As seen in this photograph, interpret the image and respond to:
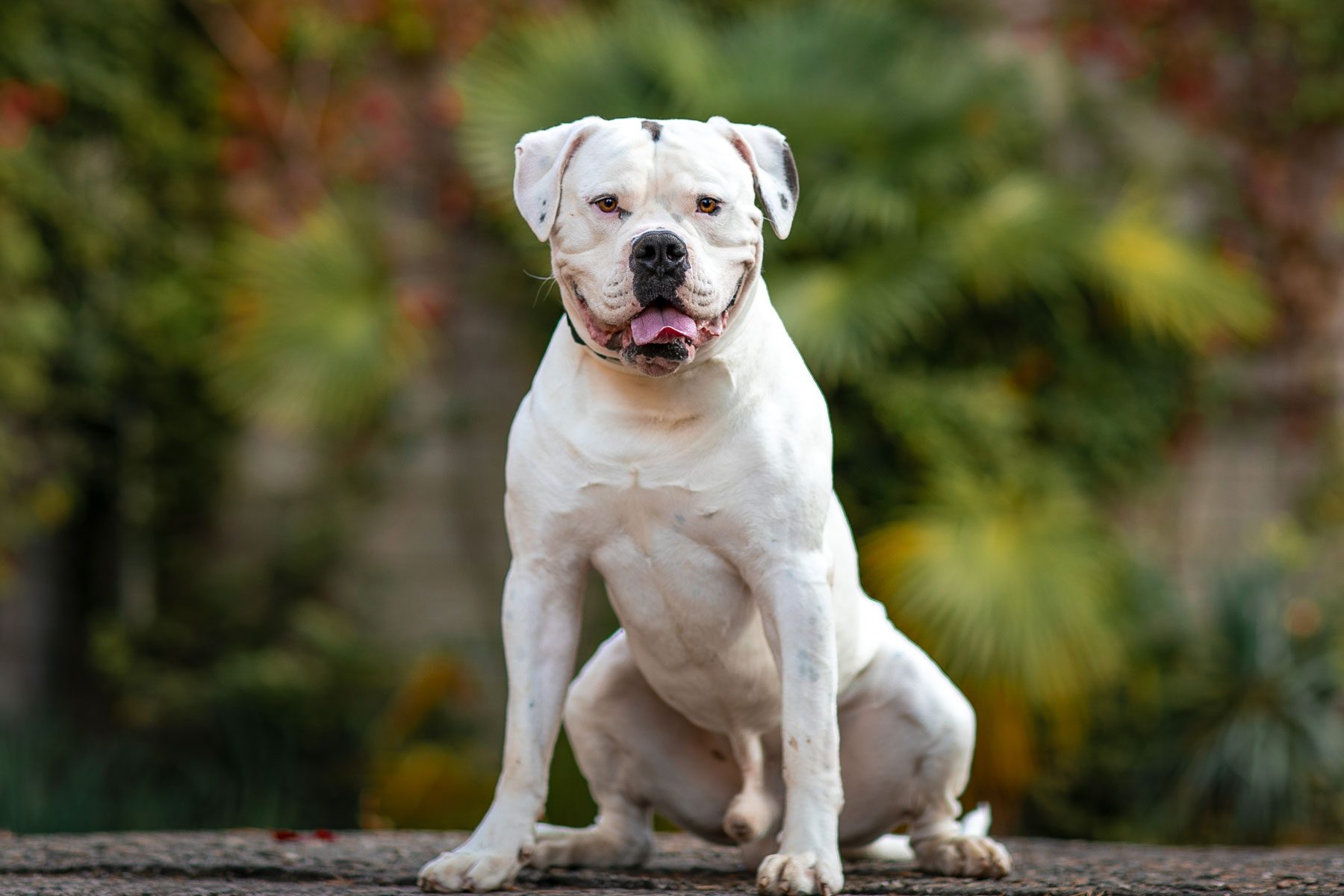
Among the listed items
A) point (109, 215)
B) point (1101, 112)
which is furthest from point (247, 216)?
point (1101, 112)

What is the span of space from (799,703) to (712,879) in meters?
0.61

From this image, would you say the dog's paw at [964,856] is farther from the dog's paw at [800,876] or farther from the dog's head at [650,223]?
the dog's head at [650,223]

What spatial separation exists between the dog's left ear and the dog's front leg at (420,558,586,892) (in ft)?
2.81

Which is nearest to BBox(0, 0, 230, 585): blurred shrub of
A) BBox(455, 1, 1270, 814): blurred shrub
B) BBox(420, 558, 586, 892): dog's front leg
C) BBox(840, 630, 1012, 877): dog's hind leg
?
BBox(455, 1, 1270, 814): blurred shrub

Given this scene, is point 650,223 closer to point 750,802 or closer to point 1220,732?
point 750,802

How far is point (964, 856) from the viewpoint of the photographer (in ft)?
11.4

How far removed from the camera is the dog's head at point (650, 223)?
9.74ft

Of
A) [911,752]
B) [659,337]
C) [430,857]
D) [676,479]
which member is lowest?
[430,857]

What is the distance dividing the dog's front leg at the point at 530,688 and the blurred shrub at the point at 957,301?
10.6 ft

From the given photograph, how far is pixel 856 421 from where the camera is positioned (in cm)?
723

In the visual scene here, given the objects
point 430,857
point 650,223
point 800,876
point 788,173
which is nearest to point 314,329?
point 430,857

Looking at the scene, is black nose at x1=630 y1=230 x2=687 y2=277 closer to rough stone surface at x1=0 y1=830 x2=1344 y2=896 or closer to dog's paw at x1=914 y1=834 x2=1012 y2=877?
rough stone surface at x1=0 y1=830 x2=1344 y2=896

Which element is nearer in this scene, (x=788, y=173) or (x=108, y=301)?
(x=788, y=173)

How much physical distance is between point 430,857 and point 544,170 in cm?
179
